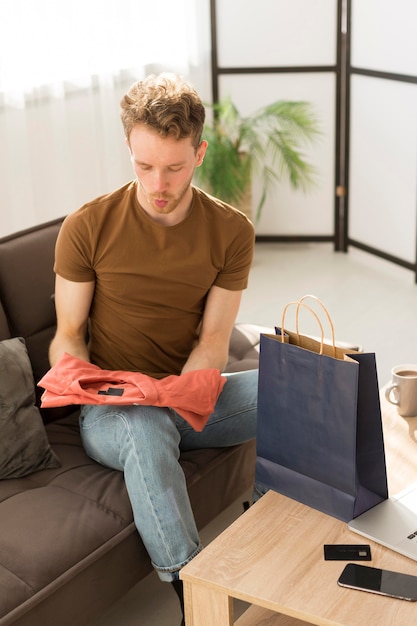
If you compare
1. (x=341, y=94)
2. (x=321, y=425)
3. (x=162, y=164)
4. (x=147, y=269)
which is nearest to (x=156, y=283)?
(x=147, y=269)

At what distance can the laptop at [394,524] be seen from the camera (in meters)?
1.55

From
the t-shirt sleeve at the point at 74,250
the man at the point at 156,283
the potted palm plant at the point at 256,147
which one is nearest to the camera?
Answer: the man at the point at 156,283

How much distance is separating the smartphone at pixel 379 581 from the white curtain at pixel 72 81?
2506 millimetres

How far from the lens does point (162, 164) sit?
1.94 m

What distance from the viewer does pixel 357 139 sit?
14.1 ft

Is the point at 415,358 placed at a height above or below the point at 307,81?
below

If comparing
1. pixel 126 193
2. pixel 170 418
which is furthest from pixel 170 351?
pixel 126 193

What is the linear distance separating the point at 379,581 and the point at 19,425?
910 mm

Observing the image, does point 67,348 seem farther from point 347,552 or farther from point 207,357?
point 347,552

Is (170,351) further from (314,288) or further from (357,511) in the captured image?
(314,288)

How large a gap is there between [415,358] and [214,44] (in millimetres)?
2005

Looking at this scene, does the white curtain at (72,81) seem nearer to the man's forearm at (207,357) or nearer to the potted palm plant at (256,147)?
the potted palm plant at (256,147)

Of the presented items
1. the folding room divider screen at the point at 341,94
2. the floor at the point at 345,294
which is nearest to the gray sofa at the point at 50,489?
the floor at the point at 345,294

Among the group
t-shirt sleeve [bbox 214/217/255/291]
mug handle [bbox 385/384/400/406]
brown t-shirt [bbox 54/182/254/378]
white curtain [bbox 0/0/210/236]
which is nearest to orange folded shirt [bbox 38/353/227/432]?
brown t-shirt [bbox 54/182/254/378]
